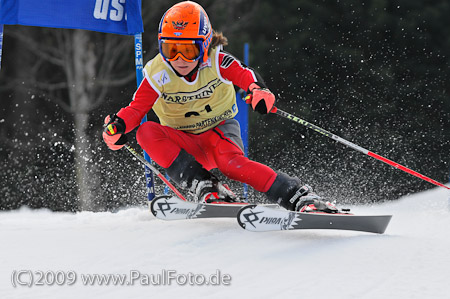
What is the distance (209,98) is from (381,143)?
701cm

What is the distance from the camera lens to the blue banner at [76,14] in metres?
4.45

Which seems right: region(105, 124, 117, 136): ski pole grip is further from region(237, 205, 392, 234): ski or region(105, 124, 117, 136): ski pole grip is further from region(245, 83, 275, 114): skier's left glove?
region(237, 205, 392, 234): ski

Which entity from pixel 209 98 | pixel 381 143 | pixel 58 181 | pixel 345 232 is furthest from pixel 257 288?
pixel 58 181

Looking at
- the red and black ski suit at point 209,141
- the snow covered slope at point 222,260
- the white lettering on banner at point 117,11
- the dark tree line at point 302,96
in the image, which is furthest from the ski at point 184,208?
the dark tree line at point 302,96

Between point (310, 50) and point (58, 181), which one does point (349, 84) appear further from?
point (58, 181)

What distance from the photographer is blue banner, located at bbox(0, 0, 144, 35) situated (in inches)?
175

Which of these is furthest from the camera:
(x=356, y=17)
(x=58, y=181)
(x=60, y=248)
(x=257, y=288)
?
(x=356, y=17)

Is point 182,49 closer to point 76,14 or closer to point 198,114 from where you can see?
point 198,114

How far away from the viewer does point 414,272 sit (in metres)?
2.67

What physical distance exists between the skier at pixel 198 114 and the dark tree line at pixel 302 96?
6.15 metres

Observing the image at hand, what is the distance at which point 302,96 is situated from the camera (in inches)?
454

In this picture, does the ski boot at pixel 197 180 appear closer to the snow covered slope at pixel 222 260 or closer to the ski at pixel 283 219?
the snow covered slope at pixel 222 260

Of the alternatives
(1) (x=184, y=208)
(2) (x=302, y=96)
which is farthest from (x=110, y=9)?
(2) (x=302, y=96)

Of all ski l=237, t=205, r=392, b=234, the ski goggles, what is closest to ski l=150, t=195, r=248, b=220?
ski l=237, t=205, r=392, b=234
